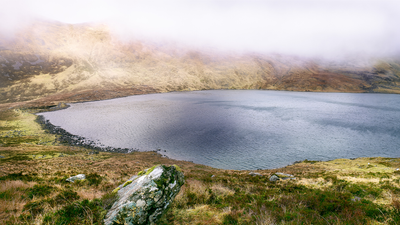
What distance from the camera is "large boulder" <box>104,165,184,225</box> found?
4.98 metres

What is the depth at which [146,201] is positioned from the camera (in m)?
5.30

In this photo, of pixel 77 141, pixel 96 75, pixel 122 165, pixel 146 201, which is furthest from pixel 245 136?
pixel 96 75

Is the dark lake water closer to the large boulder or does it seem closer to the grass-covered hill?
the grass-covered hill

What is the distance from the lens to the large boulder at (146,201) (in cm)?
498

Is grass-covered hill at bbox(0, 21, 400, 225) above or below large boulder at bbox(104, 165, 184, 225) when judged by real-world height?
below

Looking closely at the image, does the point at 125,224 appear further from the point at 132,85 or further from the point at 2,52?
the point at 2,52

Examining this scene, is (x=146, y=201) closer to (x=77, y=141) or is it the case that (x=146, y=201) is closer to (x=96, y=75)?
(x=77, y=141)

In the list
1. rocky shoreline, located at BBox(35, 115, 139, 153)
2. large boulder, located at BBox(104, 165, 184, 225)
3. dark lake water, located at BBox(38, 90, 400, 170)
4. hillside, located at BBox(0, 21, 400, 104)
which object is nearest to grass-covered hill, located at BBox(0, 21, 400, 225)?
large boulder, located at BBox(104, 165, 184, 225)

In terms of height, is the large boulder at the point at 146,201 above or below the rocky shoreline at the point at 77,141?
above

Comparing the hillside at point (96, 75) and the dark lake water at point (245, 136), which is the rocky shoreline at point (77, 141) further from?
the hillside at point (96, 75)

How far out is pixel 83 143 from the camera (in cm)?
3853

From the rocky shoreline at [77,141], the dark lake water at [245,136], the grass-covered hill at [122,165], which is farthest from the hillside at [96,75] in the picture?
the dark lake water at [245,136]

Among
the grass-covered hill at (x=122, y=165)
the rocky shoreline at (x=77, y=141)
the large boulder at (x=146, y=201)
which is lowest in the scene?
the rocky shoreline at (x=77, y=141)

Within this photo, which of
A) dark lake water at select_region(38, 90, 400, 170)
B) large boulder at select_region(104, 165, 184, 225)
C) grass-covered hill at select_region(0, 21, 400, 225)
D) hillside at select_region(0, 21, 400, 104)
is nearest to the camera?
large boulder at select_region(104, 165, 184, 225)
